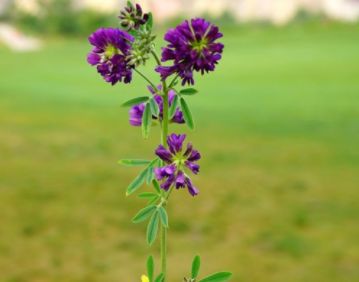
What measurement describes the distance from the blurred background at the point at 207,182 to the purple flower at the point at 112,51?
9 cm

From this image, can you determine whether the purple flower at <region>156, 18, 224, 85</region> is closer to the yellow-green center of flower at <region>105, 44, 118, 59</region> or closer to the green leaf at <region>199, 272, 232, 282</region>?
the yellow-green center of flower at <region>105, 44, 118, 59</region>

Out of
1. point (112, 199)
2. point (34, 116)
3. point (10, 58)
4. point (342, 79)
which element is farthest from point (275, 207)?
point (10, 58)

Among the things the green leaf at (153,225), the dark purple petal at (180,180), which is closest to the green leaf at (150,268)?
the green leaf at (153,225)

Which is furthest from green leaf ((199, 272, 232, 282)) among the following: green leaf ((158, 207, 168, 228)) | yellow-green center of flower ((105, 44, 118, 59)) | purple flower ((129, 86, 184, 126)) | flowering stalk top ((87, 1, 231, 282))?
yellow-green center of flower ((105, 44, 118, 59))

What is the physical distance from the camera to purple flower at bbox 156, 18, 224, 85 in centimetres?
75

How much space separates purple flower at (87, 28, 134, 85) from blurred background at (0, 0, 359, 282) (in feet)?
0.30

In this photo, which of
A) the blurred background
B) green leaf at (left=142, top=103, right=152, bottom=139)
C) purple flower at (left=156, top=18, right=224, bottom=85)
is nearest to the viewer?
purple flower at (left=156, top=18, right=224, bottom=85)

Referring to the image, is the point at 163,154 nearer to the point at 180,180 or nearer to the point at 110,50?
the point at 180,180

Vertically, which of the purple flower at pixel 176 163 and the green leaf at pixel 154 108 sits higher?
the green leaf at pixel 154 108

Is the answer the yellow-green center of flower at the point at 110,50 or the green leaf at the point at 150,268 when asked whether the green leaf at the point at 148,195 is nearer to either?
the green leaf at the point at 150,268

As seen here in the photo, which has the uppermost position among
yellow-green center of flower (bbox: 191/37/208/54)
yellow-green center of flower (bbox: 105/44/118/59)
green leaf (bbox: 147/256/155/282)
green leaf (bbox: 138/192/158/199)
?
yellow-green center of flower (bbox: 105/44/118/59)

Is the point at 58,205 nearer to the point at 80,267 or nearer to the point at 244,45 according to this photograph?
the point at 80,267

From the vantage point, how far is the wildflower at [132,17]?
2.60ft

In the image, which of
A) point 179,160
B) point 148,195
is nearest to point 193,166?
point 179,160
